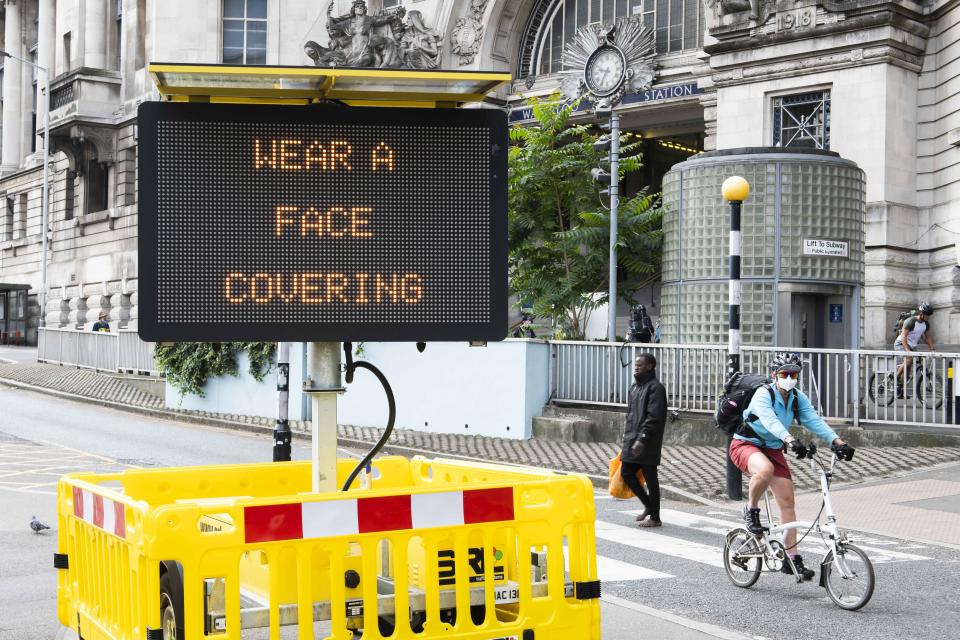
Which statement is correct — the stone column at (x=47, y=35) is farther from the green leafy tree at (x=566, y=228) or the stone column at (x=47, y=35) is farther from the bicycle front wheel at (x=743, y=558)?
the bicycle front wheel at (x=743, y=558)

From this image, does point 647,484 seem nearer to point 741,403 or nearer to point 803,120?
point 741,403

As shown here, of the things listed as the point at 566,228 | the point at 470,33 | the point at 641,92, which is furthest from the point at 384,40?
the point at 566,228

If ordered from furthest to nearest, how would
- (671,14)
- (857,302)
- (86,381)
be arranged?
1. (671,14)
2. (86,381)
3. (857,302)

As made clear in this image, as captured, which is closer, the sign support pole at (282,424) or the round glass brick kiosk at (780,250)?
the sign support pole at (282,424)

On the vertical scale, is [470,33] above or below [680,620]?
above

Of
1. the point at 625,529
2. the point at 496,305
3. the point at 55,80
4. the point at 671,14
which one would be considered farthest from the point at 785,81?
the point at 55,80

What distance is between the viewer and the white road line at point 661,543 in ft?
34.4

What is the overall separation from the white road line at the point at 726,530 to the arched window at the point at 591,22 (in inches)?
924

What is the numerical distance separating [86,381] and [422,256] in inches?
1160

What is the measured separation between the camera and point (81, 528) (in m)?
5.70

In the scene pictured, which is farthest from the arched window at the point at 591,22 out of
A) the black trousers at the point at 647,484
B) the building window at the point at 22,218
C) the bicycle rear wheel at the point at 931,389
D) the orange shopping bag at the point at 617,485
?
the building window at the point at 22,218

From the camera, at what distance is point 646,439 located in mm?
12164

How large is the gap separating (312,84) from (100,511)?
2037 millimetres

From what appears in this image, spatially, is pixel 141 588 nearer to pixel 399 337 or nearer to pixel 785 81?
pixel 399 337
